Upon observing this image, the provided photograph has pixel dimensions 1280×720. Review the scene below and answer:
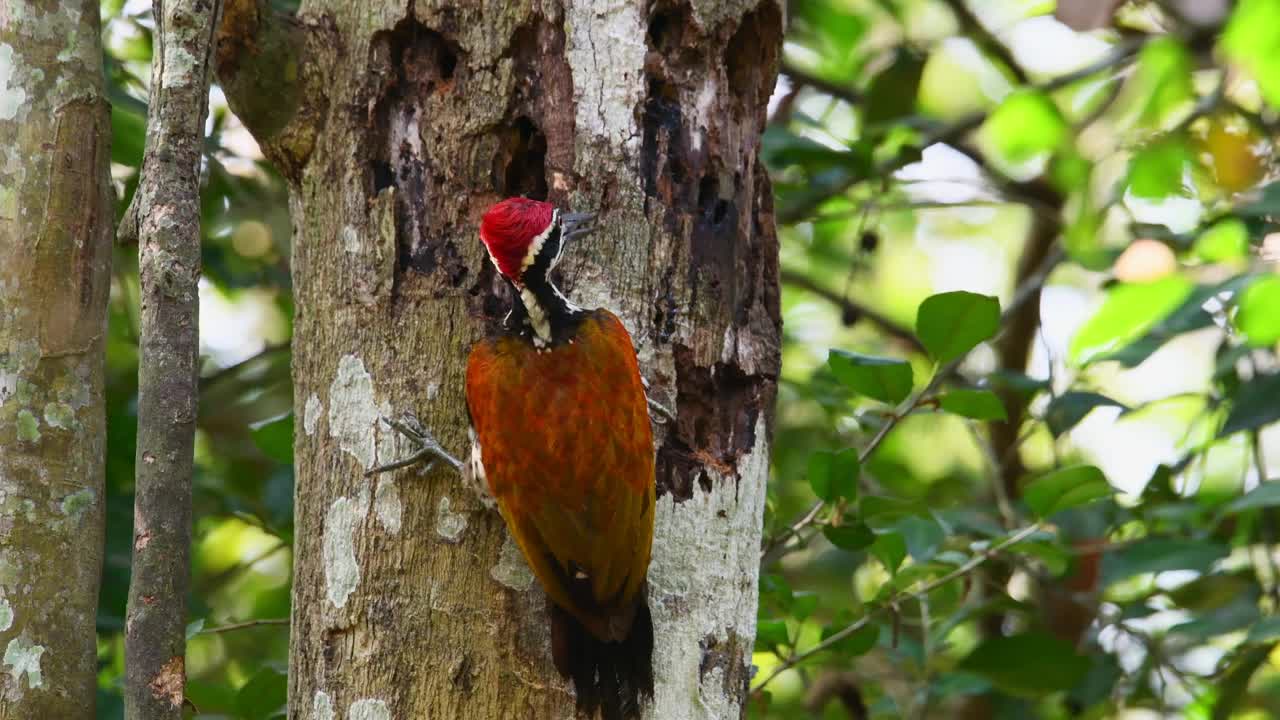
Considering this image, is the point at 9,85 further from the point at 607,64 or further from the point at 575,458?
the point at 575,458

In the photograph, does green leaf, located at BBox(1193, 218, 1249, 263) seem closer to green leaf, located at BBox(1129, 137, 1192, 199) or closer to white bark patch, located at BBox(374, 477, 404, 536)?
green leaf, located at BBox(1129, 137, 1192, 199)

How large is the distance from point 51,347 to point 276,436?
84 cm

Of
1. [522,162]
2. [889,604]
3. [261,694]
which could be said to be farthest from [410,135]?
[889,604]

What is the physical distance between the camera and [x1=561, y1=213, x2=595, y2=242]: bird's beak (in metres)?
2.77

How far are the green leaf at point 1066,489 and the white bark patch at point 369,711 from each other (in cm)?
180

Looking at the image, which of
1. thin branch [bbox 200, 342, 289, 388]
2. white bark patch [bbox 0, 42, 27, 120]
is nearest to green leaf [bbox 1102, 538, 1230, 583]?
thin branch [bbox 200, 342, 289, 388]

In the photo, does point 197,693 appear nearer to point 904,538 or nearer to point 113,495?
point 113,495

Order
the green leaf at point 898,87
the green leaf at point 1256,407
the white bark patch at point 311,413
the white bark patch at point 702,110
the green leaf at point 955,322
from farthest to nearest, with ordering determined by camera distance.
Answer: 1. the green leaf at point 898,87
2. the green leaf at point 1256,407
3. the green leaf at point 955,322
4. the white bark patch at point 702,110
5. the white bark patch at point 311,413

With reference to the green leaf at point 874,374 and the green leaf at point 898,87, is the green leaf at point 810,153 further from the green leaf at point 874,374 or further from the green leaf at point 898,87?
the green leaf at point 874,374

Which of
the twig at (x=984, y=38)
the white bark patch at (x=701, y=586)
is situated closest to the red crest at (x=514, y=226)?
the white bark patch at (x=701, y=586)

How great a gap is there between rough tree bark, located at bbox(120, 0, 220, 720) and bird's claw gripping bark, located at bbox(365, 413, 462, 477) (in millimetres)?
412

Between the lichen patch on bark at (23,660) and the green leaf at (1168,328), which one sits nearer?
the lichen patch on bark at (23,660)

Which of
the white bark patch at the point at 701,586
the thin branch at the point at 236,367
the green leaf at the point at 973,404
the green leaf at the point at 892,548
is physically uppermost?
the thin branch at the point at 236,367

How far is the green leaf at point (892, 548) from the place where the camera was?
11.4ft
